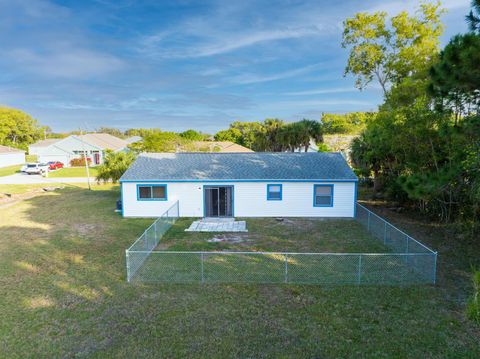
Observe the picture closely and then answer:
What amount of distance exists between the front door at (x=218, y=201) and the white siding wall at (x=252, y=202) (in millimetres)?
304

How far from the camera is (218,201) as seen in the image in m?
20.1

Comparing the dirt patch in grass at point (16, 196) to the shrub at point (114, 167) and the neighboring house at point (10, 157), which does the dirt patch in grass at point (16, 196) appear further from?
the neighboring house at point (10, 157)

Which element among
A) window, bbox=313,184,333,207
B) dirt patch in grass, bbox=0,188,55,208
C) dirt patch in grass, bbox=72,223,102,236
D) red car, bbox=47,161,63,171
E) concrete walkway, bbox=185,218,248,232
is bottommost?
concrete walkway, bbox=185,218,248,232

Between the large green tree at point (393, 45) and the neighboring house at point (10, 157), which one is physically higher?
the large green tree at point (393, 45)

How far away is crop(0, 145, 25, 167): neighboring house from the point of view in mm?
56625

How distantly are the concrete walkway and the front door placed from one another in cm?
79

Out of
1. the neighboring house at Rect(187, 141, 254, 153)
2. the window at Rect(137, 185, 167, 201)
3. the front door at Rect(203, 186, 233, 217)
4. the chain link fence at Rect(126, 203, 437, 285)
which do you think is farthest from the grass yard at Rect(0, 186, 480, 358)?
the neighboring house at Rect(187, 141, 254, 153)

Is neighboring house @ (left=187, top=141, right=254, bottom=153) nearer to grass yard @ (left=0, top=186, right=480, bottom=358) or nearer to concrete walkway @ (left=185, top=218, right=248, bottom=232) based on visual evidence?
concrete walkway @ (left=185, top=218, right=248, bottom=232)

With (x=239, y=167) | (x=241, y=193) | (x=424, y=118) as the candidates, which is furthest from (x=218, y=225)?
(x=424, y=118)

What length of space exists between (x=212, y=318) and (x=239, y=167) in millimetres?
13362

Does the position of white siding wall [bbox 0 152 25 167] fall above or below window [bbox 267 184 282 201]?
above

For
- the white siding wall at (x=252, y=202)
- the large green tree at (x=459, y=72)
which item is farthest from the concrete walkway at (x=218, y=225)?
the large green tree at (x=459, y=72)

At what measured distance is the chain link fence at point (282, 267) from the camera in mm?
10633

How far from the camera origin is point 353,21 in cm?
2798
